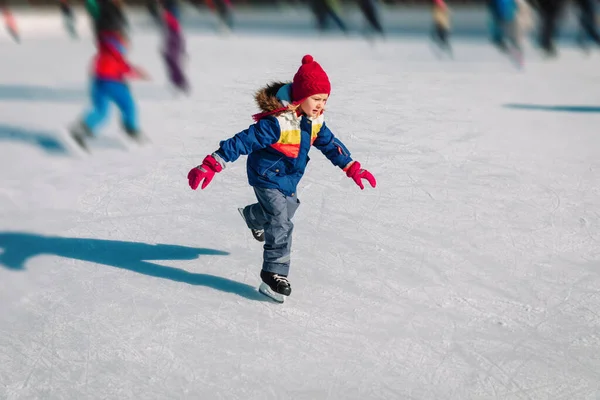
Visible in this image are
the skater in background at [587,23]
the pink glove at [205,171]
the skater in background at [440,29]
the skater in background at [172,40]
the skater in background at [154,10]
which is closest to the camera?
the pink glove at [205,171]

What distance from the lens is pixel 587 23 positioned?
11383mm

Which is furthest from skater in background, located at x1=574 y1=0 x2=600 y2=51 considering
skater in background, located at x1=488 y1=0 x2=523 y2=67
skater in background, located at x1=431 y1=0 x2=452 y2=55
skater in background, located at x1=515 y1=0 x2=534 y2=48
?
skater in background, located at x1=431 y1=0 x2=452 y2=55

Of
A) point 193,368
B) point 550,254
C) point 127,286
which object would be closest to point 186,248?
point 127,286

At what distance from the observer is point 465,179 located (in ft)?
16.3

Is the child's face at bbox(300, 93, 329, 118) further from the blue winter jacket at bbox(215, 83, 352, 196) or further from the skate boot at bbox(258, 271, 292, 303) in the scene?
the skate boot at bbox(258, 271, 292, 303)

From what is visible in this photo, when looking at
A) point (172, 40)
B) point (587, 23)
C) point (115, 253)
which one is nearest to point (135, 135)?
point (115, 253)

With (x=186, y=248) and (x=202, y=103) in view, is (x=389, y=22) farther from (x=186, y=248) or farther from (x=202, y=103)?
(x=186, y=248)

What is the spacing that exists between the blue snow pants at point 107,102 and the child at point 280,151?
3.03m

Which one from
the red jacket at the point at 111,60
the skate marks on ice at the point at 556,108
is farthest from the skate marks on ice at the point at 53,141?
the skate marks on ice at the point at 556,108

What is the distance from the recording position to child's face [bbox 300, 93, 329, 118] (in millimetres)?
3135

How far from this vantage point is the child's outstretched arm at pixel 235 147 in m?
3.06

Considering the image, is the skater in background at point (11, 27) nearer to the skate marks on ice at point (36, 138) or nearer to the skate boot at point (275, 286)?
the skate marks on ice at point (36, 138)

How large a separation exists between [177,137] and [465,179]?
2.50 meters

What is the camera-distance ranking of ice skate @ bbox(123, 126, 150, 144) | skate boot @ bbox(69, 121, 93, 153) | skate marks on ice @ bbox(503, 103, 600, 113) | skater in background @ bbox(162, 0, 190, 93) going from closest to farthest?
skate boot @ bbox(69, 121, 93, 153) < ice skate @ bbox(123, 126, 150, 144) < skate marks on ice @ bbox(503, 103, 600, 113) < skater in background @ bbox(162, 0, 190, 93)
